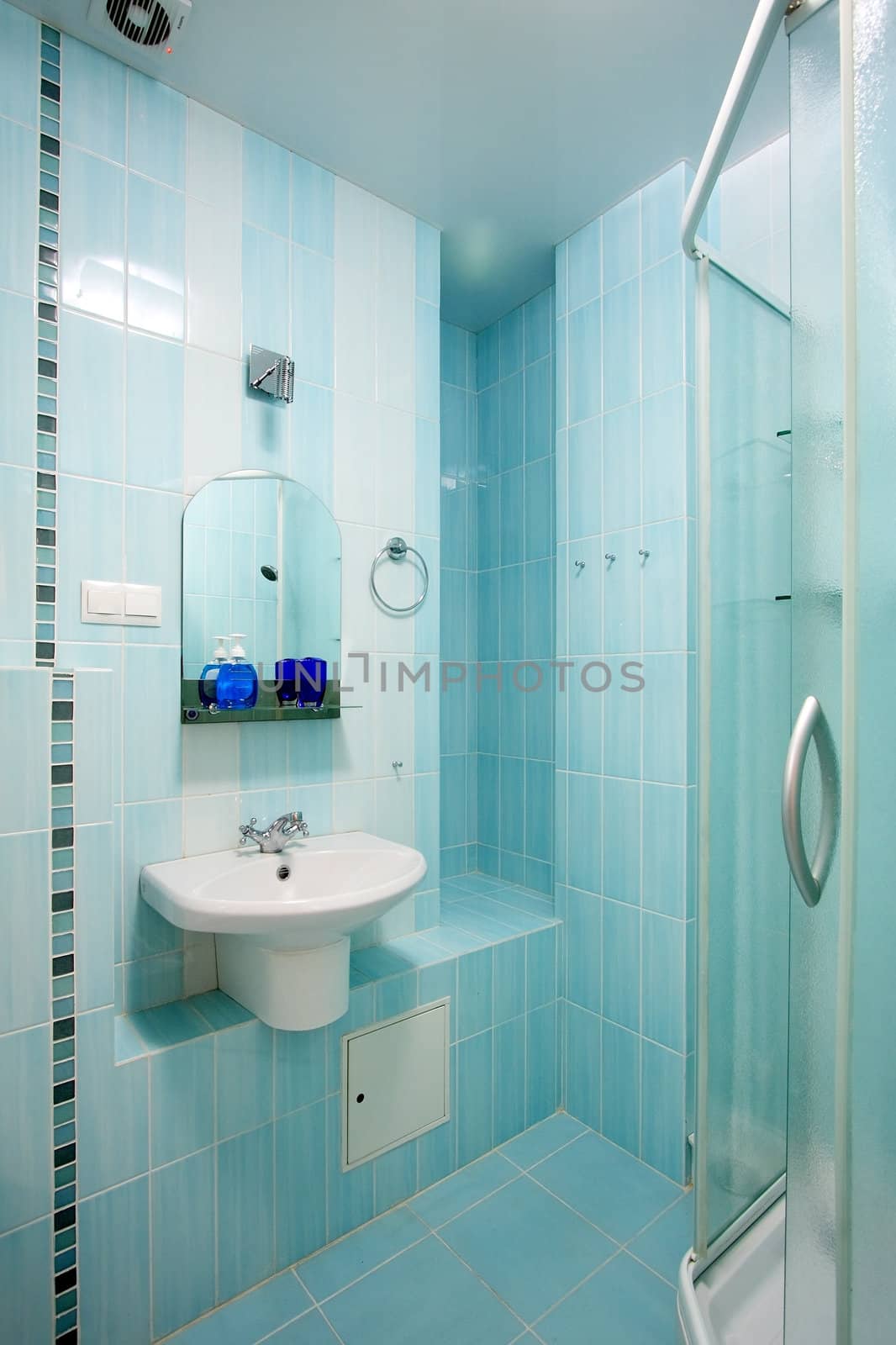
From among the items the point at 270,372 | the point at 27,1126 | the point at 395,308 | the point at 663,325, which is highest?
the point at 395,308

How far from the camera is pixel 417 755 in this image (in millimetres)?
1934

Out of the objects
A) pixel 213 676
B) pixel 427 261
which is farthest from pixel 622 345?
pixel 213 676

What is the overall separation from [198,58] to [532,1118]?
8.88 ft

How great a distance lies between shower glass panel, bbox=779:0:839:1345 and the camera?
0.66 m

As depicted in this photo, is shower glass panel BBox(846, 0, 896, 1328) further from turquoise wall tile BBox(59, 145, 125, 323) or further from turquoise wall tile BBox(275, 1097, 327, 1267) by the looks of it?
turquoise wall tile BBox(59, 145, 125, 323)

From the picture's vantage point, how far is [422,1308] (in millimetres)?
1333

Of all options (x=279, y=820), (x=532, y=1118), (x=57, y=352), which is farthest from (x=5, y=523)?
(x=532, y=1118)

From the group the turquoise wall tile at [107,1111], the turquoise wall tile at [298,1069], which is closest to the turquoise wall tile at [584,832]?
the turquoise wall tile at [298,1069]

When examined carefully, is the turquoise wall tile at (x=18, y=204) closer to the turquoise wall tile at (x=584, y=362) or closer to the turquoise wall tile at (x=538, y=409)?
the turquoise wall tile at (x=584, y=362)

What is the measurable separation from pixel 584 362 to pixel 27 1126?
216 centimetres

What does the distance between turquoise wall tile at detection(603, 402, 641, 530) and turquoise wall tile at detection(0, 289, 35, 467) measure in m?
1.38

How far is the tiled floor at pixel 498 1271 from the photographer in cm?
129

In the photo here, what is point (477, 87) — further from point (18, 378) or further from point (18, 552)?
point (18, 552)

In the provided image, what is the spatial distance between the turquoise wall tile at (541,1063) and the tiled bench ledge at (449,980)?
46 millimetres
